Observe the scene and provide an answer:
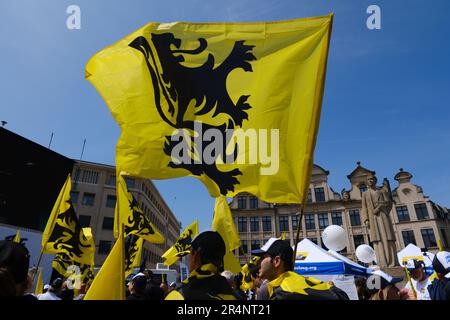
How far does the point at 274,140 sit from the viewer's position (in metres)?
3.42

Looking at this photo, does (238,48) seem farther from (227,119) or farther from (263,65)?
(227,119)

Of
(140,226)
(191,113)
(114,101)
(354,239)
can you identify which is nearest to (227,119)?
(191,113)

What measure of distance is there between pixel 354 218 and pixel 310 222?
6868 millimetres

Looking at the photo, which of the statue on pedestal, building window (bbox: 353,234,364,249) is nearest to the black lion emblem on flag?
the statue on pedestal

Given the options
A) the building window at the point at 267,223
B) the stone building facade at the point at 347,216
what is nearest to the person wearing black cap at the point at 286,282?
the stone building facade at the point at 347,216

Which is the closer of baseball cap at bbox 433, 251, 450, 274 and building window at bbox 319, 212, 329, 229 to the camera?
baseball cap at bbox 433, 251, 450, 274

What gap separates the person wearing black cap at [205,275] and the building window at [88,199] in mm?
50625

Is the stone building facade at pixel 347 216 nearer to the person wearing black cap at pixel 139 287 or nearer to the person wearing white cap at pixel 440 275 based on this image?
the person wearing white cap at pixel 440 275

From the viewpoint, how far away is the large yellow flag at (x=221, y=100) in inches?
132

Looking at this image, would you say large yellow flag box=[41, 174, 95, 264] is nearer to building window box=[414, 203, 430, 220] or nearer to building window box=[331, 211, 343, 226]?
building window box=[331, 211, 343, 226]

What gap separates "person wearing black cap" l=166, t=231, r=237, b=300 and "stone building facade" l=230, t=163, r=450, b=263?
42.4m

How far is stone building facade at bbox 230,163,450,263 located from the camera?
43188 mm

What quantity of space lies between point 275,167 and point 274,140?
0.36 m

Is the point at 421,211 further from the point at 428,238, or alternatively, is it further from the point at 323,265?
the point at 323,265
